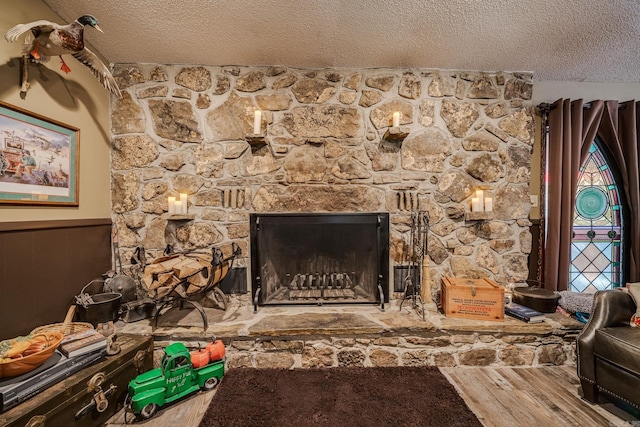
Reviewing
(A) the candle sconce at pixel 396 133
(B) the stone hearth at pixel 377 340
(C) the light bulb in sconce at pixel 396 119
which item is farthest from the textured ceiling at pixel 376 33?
(B) the stone hearth at pixel 377 340

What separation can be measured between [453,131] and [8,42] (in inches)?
121

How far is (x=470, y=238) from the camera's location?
2.47 meters

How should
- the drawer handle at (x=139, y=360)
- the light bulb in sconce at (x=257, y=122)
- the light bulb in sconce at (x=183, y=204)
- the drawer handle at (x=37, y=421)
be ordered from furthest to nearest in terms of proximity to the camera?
1. the light bulb in sconce at (x=183, y=204)
2. the light bulb in sconce at (x=257, y=122)
3. the drawer handle at (x=139, y=360)
4. the drawer handle at (x=37, y=421)

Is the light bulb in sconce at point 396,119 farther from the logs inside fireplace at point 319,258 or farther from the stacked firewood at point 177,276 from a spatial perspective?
the stacked firewood at point 177,276

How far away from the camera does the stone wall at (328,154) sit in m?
2.36

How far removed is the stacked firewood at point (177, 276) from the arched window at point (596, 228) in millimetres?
3401

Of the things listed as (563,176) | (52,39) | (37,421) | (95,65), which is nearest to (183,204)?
(95,65)

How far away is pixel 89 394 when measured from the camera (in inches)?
53.5

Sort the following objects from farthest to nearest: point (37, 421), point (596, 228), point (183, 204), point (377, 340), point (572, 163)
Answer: point (596, 228) → point (572, 163) → point (183, 204) → point (377, 340) → point (37, 421)

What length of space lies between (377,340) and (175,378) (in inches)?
51.7

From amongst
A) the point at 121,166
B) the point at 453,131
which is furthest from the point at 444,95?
the point at 121,166

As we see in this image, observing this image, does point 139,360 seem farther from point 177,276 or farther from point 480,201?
point 480,201

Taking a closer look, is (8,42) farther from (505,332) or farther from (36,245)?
(505,332)

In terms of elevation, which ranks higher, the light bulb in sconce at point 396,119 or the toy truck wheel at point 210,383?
the light bulb in sconce at point 396,119
